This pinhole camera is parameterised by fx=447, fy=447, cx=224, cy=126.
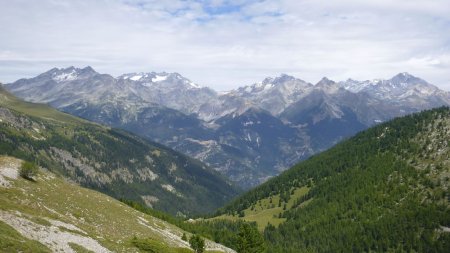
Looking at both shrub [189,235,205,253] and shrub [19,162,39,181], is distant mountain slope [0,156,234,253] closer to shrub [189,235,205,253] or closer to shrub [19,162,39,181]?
shrub [19,162,39,181]

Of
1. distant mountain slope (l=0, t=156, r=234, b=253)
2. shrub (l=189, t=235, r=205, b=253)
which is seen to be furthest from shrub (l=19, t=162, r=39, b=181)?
shrub (l=189, t=235, r=205, b=253)

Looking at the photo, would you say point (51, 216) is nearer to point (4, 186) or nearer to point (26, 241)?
point (4, 186)

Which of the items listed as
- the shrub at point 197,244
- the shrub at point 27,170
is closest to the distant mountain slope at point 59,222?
the shrub at point 27,170

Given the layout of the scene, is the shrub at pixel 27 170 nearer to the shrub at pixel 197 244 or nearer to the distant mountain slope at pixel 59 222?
the distant mountain slope at pixel 59 222

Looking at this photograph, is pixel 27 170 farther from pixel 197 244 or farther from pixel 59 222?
pixel 197 244

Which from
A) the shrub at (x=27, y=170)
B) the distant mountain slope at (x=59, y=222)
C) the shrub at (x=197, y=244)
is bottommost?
the shrub at (x=197, y=244)

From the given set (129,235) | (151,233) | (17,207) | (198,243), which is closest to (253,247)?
(198,243)

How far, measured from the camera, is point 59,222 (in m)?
74.6

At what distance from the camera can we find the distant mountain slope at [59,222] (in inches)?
2474

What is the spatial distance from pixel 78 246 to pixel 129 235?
24.2m

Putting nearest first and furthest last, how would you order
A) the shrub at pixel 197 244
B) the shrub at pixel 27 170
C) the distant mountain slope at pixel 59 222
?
the distant mountain slope at pixel 59 222, the shrub at pixel 27 170, the shrub at pixel 197 244

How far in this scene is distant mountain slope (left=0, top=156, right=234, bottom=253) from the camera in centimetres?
6284

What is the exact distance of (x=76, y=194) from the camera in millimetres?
102938

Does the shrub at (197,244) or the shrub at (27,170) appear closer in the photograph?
the shrub at (27,170)
